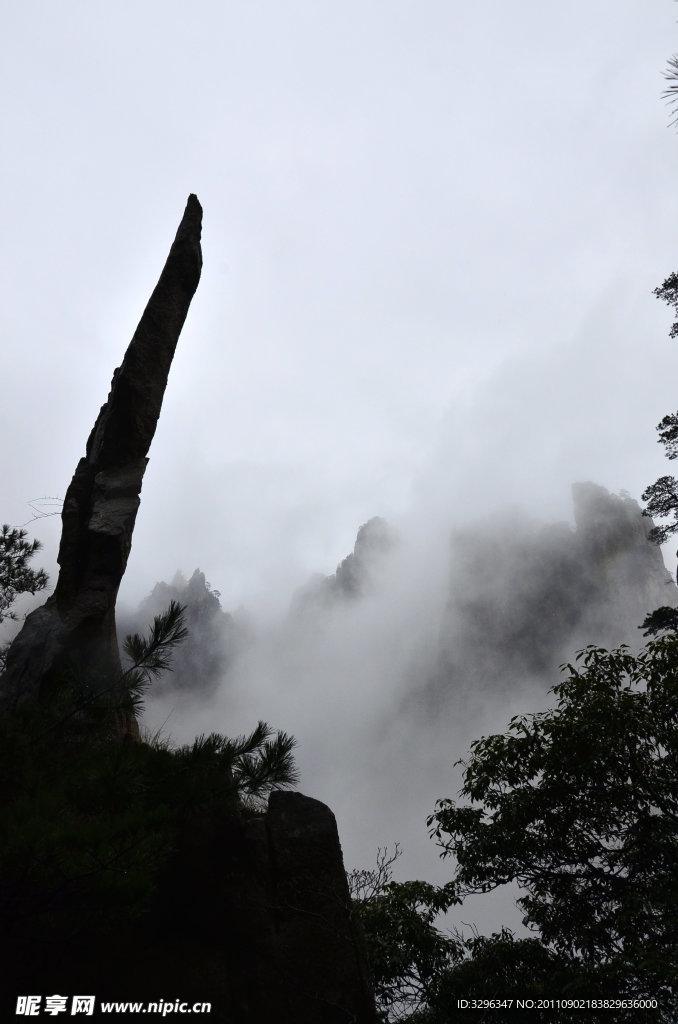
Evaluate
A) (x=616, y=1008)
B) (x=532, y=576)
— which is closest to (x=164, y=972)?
(x=616, y=1008)

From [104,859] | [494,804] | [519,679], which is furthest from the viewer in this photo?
[519,679]

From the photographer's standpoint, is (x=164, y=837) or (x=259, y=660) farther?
(x=259, y=660)

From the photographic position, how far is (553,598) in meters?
70.5

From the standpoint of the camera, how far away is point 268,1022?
5.68 m

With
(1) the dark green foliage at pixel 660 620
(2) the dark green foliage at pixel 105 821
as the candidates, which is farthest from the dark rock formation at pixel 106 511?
(1) the dark green foliage at pixel 660 620

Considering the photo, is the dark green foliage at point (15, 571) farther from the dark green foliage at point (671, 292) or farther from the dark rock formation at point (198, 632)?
the dark rock formation at point (198, 632)

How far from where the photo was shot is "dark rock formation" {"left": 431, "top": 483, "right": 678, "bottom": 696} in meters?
66.7

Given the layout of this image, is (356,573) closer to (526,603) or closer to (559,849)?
(526,603)

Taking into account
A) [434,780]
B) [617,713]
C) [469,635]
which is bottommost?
[617,713]

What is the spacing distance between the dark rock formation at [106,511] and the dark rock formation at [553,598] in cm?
6217

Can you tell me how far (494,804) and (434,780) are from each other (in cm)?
5801

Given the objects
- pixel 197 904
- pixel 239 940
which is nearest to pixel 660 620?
pixel 239 940

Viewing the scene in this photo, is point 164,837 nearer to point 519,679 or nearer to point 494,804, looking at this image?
point 494,804

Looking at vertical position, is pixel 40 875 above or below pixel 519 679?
below
